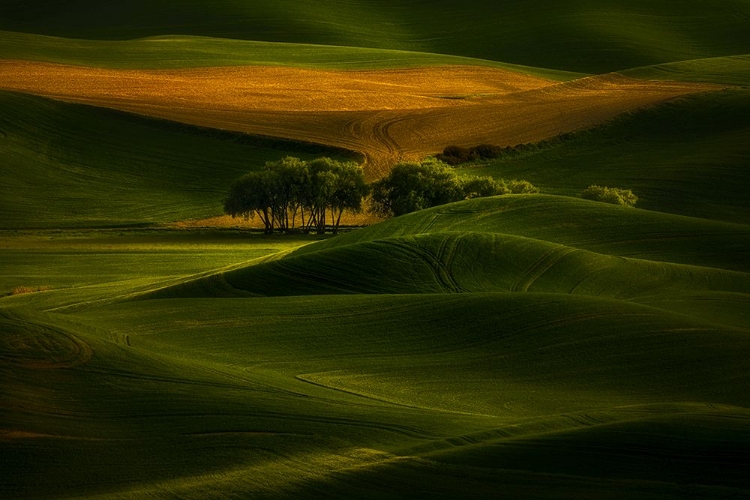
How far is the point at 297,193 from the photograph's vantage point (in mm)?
68688

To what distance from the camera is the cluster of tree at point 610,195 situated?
66.4m

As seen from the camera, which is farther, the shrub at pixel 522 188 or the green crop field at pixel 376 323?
the shrub at pixel 522 188

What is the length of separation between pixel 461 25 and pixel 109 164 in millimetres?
66900

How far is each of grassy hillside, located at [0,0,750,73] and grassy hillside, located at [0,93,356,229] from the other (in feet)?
155

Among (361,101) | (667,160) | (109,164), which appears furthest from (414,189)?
(361,101)

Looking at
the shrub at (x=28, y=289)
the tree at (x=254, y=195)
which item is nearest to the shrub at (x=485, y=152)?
the tree at (x=254, y=195)

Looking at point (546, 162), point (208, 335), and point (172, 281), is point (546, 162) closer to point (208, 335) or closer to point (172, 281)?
point (172, 281)

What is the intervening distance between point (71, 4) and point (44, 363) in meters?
126

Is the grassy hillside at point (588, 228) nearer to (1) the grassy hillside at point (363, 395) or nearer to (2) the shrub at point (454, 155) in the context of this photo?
(1) the grassy hillside at point (363, 395)

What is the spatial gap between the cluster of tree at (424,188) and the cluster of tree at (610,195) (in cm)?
394

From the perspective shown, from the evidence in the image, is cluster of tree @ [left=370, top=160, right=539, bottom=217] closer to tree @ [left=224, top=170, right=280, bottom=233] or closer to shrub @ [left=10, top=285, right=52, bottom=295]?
tree @ [left=224, top=170, right=280, bottom=233]

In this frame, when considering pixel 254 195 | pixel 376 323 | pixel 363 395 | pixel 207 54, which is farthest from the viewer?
pixel 207 54

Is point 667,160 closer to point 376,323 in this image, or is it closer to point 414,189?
point 414,189

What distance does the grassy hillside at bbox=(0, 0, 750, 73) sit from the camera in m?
127
